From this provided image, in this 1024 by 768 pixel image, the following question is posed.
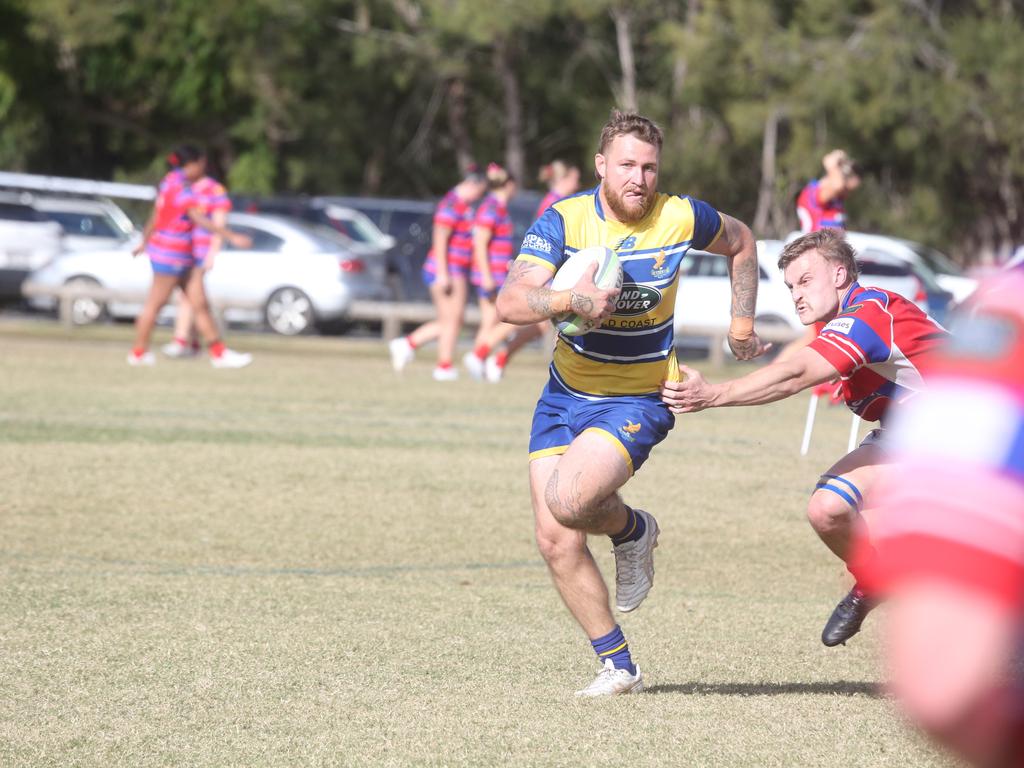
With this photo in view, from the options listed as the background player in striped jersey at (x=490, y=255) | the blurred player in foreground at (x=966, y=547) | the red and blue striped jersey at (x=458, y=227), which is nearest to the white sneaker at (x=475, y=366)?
the background player in striped jersey at (x=490, y=255)

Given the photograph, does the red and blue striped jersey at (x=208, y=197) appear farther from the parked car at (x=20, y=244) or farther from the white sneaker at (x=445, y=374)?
the parked car at (x=20, y=244)

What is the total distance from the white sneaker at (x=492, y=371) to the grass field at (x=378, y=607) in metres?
3.25

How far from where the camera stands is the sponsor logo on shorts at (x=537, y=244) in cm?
568

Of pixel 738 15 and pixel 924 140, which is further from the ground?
pixel 738 15

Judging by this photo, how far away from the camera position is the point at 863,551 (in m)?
5.93

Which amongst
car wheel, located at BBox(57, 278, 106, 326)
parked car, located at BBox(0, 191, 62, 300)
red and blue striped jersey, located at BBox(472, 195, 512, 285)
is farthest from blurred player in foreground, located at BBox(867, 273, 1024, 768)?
parked car, located at BBox(0, 191, 62, 300)

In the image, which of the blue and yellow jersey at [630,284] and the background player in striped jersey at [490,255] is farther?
the background player in striped jersey at [490,255]

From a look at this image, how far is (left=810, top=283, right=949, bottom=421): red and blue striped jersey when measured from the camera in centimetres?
538

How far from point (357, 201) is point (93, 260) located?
4.53 meters

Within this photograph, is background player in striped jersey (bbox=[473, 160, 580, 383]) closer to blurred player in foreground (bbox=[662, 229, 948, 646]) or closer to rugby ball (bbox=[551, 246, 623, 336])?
blurred player in foreground (bbox=[662, 229, 948, 646])

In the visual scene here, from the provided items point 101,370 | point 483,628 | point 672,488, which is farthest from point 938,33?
point 483,628

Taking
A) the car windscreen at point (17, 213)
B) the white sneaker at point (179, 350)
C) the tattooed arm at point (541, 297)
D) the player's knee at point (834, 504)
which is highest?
the tattooed arm at point (541, 297)

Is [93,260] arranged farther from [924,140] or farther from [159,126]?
[159,126]

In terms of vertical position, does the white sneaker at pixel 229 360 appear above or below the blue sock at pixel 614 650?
below
